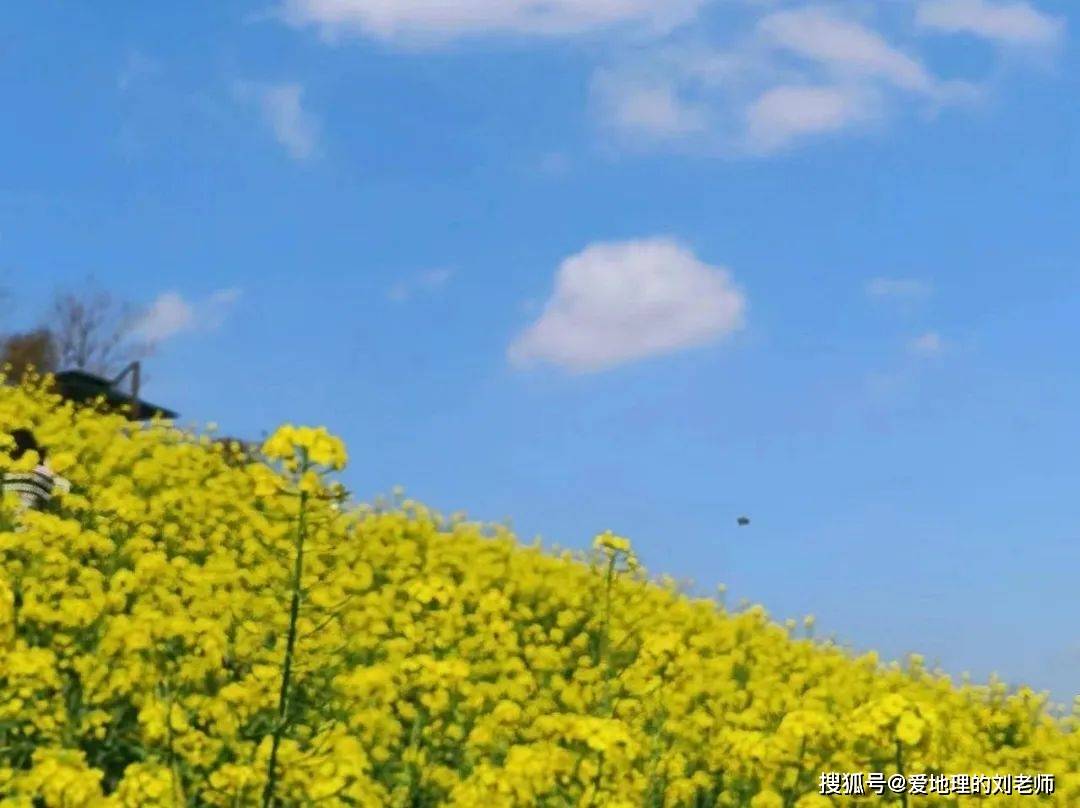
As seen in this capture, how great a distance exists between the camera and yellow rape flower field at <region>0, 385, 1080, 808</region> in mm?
4840

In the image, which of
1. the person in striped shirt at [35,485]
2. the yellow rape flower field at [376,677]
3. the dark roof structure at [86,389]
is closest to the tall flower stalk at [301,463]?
the yellow rape flower field at [376,677]

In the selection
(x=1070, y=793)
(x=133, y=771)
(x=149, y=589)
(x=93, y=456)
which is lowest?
(x=133, y=771)

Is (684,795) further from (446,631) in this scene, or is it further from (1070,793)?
(1070,793)

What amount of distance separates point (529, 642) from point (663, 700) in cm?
328

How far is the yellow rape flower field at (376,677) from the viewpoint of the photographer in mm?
4840

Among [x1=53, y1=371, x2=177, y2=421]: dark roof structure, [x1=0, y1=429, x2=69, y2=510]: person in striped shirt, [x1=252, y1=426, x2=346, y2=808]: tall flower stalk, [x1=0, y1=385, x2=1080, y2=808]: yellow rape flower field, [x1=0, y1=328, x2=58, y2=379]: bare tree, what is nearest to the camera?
[x1=252, y1=426, x2=346, y2=808]: tall flower stalk

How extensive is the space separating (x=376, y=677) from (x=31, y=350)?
102 feet

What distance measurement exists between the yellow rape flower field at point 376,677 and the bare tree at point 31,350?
2079 centimetres

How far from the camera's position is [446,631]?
28.4 ft

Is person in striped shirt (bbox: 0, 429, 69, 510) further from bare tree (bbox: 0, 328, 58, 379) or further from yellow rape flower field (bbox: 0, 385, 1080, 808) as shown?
bare tree (bbox: 0, 328, 58, 379)

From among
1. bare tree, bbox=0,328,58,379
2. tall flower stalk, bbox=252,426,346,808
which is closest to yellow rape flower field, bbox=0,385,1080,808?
tall flower stalk, bbox=252,426,346,808

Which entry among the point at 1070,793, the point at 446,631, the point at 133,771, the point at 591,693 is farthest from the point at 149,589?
the point at 1070,793

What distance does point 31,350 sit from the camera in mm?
35469

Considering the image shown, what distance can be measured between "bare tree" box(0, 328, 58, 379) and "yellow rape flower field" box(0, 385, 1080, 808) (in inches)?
818
